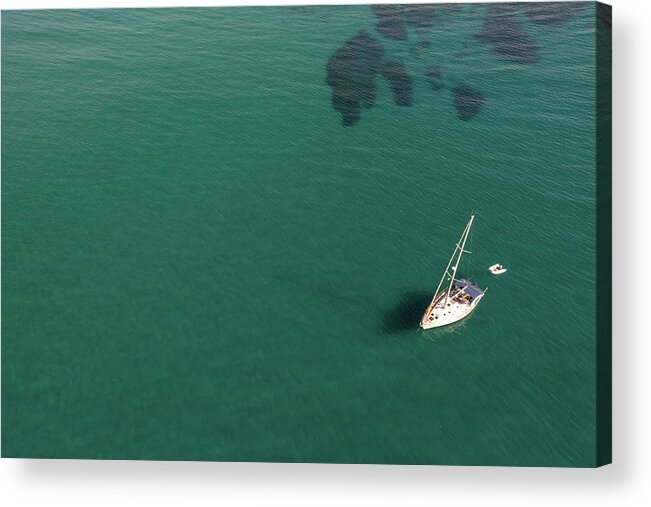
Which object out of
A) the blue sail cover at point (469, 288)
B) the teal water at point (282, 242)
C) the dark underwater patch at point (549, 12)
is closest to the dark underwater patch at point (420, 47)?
the teal water at point (282, 242)

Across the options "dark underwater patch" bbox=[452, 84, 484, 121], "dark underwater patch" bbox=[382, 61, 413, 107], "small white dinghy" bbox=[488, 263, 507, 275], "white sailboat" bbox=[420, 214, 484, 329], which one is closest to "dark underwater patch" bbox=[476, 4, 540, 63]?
"dark underwater patch" bbox=[452, 84, 484, 121]

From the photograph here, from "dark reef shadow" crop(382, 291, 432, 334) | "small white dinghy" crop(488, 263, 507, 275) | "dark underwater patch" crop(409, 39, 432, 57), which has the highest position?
"dark underwater patch" crop(409, 39, 432, 57)

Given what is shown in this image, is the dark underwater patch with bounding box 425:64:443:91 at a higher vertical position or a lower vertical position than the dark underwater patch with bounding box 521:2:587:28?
lower

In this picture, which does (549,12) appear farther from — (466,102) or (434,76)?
(434,76)

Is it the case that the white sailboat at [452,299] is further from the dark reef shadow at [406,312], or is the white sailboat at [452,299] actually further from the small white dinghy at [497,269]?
the small white dinghy at [497,269]

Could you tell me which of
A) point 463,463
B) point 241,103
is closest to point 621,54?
point 463,463

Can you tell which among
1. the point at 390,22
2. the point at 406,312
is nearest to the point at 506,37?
the point at 390,22

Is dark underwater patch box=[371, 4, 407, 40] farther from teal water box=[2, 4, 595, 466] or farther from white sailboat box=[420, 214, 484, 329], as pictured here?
white sailboat box=[420, 214, 484, 329]
